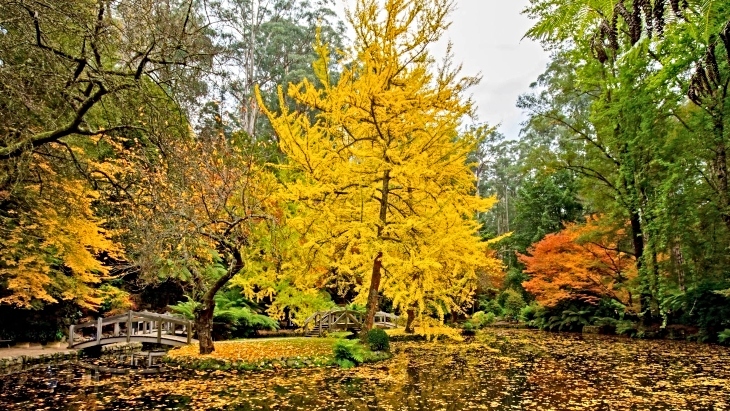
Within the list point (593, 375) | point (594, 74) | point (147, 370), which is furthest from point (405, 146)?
point (594, 74)

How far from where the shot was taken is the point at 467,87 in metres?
11.1

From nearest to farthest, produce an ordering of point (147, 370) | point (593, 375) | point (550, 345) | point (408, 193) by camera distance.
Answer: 1. point (593, 375)
2. point (147, 370)
3. point (408, 193)
4. point (550, 345)

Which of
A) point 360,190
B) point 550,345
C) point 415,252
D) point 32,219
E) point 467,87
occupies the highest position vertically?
point 467,87

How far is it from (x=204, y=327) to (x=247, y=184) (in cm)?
351

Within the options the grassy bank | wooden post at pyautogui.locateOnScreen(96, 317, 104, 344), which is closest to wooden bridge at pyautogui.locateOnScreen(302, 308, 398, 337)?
the grassy bank

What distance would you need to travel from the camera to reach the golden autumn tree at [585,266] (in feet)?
63.5

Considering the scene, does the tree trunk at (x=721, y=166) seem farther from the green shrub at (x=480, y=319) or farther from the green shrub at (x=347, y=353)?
the green shrub at (x=347, y=353)

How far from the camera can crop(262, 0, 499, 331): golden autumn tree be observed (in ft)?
34.7

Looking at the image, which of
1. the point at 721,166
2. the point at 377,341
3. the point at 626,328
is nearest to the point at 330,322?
→ the point at 377,341

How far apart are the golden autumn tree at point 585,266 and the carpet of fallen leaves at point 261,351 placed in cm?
1180

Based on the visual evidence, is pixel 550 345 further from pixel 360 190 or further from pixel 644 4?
pixel 644 4

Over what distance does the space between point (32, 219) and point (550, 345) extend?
14700 millimetres

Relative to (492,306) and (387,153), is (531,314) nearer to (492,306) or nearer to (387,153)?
(492,306)

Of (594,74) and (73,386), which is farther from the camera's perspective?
(594,74)
